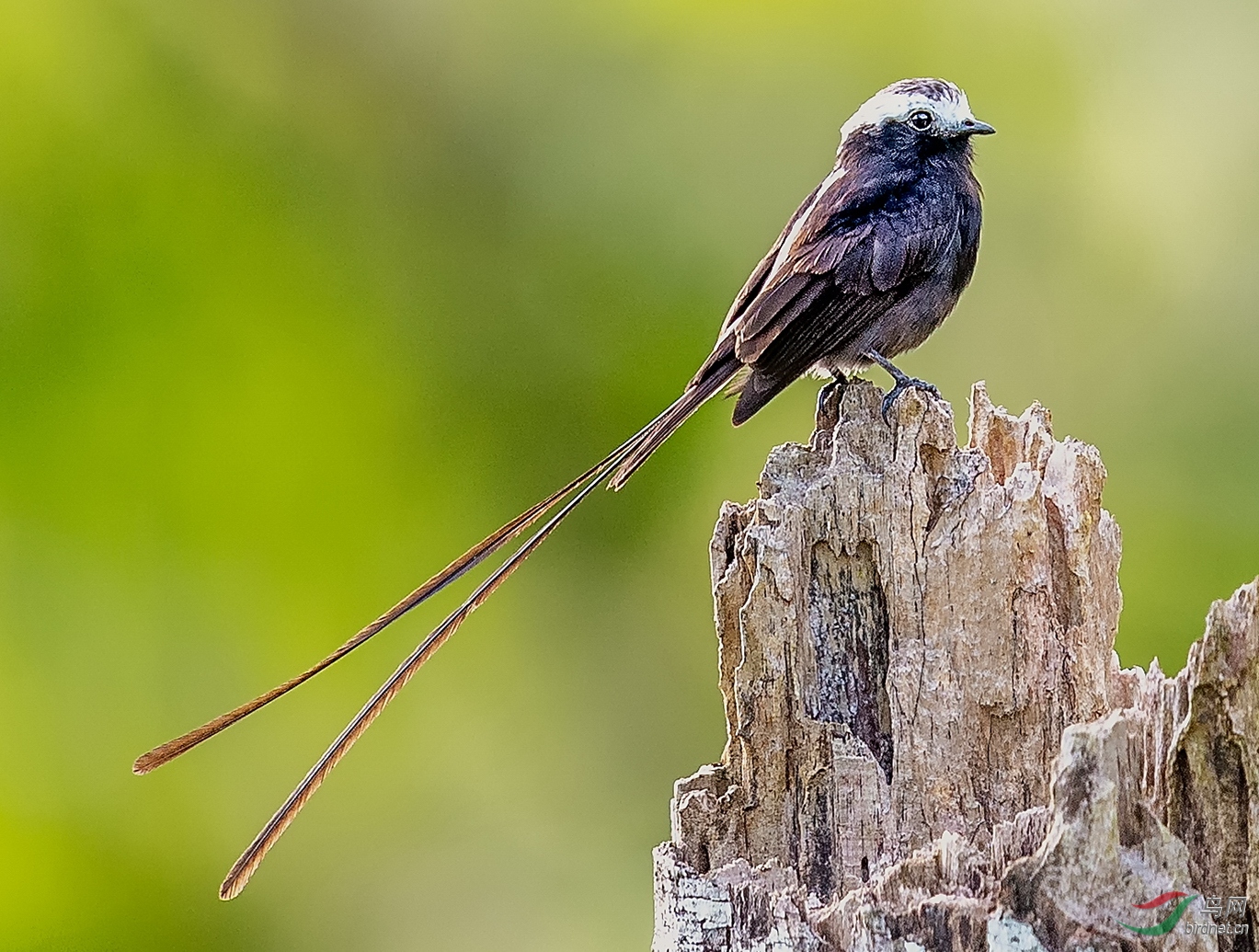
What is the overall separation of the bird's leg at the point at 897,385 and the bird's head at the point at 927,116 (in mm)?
825

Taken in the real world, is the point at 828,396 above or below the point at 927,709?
above

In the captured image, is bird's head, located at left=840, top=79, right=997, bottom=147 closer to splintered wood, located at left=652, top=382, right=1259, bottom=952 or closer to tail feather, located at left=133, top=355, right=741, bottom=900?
tail feather, located at left=133, top=355, right=741, bottom=900

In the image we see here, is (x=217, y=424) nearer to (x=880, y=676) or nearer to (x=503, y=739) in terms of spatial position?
(x=503, y=739)

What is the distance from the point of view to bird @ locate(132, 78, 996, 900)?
14.6ft

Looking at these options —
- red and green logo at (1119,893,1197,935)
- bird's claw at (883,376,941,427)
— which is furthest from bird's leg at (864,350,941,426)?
red and green logo at (1119,893,1197,935)

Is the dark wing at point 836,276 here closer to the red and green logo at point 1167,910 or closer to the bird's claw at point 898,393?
the bird's claw at point 898,393

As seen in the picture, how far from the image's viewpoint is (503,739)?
661 centimetres

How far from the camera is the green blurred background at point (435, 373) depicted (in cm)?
623

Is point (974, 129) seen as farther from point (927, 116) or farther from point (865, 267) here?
point (865, 267)

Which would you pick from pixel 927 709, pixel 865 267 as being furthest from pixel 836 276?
pixel 927 709

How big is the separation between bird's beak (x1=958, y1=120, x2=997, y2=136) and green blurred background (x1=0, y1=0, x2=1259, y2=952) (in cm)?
148

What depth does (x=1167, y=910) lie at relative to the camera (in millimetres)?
2504

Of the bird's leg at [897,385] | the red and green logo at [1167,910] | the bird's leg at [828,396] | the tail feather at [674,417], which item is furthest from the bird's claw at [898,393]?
the red and green logo at [1167,910]

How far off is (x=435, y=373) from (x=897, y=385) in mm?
3176
